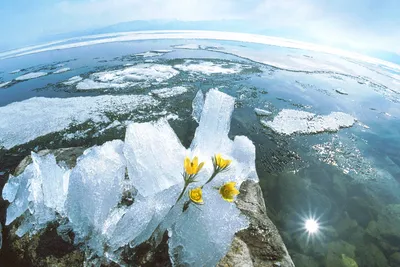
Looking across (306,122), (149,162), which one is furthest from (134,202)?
(306,122)

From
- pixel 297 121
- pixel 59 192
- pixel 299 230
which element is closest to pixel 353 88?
pixel 297 121

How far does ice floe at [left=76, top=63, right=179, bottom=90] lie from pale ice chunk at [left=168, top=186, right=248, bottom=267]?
326 inches

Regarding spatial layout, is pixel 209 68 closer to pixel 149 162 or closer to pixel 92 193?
pixel 149 162

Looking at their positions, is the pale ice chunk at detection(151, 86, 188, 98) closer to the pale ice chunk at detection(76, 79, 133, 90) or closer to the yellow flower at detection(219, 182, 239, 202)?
the pale ice chunk at detection(76, 79, 133, 90)

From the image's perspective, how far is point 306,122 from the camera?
6.71 m

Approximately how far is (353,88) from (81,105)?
40.9 feet

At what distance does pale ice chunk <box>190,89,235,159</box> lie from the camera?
86.7 inches

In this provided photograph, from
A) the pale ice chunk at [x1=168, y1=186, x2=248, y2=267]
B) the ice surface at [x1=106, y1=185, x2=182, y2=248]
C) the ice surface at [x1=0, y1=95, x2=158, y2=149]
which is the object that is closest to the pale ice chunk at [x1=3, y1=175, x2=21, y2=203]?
the ice surface at [x1=106, y1=185, x2=182, y2=248]

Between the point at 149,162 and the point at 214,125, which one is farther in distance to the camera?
the point at 214,125

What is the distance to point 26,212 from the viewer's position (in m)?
2.12

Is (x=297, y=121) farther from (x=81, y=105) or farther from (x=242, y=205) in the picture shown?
(x=81, y=105)

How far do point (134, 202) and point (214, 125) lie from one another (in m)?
1.04

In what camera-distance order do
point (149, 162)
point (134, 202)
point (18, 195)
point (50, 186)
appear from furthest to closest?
point (18, 195) → point (50, 186) → point (149, 162) → point (134, 202)

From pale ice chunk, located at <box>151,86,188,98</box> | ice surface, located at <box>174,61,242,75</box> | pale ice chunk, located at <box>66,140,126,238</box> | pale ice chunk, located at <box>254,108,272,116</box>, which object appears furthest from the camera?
ice surface, located at <box>174,61,242,75</box>
